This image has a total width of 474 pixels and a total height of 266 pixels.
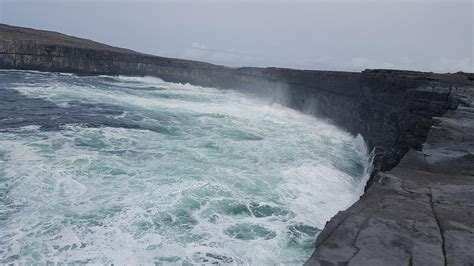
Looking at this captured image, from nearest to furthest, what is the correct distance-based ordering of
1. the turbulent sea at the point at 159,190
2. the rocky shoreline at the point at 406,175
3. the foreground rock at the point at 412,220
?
the foreground rock at the point at 412,220
the rocky shoreline at the point at 406,175
the turbulent sea at the point at 159,190

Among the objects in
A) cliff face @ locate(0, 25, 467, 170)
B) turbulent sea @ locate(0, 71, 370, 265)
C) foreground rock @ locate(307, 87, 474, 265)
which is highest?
cliff face @ locate(0, 25, 467, 170)

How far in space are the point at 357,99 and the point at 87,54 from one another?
33.5 meters

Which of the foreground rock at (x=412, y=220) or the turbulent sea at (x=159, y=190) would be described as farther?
the turbulent sea at (x=159, y=190)

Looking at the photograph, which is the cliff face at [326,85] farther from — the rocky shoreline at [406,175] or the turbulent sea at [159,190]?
the turbulent sea at [159,190]

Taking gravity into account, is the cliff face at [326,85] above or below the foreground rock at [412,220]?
above

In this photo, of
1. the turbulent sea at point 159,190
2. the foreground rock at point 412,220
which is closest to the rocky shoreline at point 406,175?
the foreground rock at point 412,220

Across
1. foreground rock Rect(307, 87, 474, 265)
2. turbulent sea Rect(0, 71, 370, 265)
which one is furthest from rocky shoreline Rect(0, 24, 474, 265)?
turbulent sea Rect(0, 71, 370, 265)

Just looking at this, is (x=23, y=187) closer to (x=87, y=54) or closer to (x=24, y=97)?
(x=24, y=97)

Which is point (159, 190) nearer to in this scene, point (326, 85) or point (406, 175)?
point (406, 175)

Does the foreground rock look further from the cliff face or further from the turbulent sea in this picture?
the cliff face

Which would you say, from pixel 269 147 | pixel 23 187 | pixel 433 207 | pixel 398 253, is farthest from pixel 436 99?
pixel 23 187

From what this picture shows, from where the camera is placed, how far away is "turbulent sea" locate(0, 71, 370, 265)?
610 centimetres

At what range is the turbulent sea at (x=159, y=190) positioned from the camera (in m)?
6.10

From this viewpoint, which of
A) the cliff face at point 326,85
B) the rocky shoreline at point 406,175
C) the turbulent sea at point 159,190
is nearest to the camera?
the rocky shoreline at point 406,175
